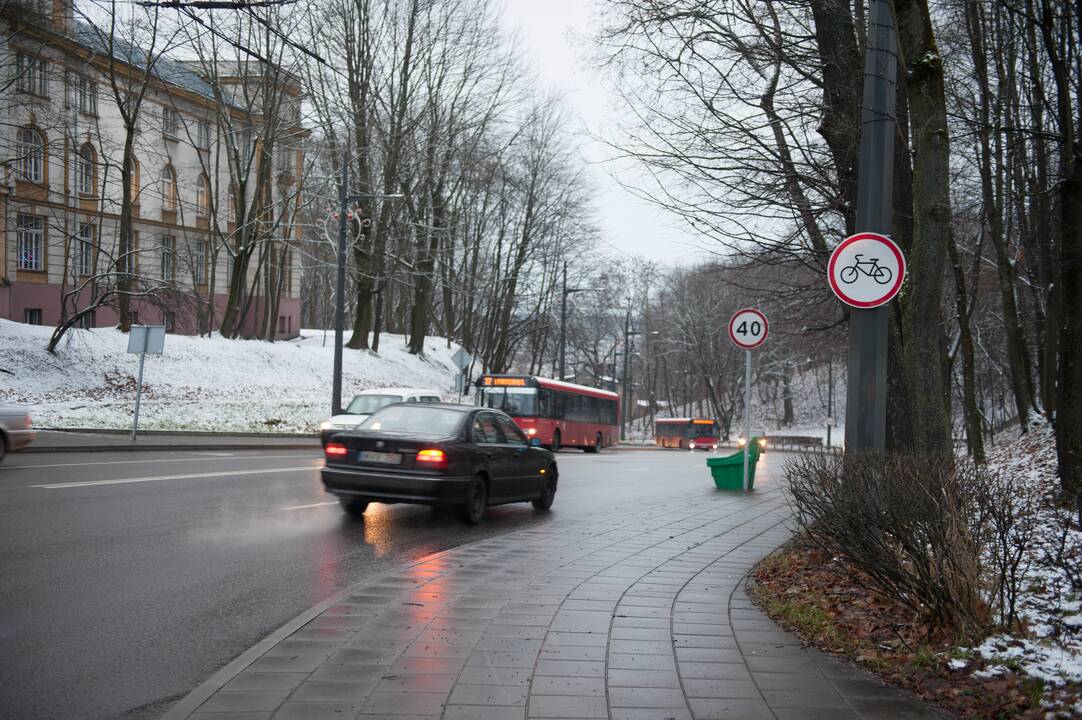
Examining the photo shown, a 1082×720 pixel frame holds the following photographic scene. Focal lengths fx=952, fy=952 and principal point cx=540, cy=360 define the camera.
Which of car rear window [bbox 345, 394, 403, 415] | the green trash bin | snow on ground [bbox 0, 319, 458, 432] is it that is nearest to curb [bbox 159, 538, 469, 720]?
the green trash bin

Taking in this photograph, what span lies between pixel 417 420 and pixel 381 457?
82 centimetres

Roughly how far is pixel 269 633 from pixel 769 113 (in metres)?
8.80

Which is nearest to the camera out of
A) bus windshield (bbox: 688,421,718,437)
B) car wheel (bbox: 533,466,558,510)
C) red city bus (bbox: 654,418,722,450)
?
car wheel (bbox: 533,466,558,510)

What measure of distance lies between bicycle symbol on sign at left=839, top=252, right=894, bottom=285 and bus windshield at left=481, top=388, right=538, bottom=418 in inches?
1049

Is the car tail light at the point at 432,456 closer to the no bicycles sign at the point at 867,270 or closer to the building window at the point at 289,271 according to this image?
the no bicycles sign at the point at 867,270

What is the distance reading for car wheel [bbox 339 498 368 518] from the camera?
492 inches

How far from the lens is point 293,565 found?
345 inches

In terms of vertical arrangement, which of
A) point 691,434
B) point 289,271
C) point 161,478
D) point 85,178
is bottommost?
point 691,434

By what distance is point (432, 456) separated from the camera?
11.7 meters

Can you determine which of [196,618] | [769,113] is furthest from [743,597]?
[769,113]

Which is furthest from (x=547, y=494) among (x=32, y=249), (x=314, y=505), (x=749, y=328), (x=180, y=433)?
(x=32, y=249)

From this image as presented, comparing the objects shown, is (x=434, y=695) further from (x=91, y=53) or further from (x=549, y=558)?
(x=91, y=53)

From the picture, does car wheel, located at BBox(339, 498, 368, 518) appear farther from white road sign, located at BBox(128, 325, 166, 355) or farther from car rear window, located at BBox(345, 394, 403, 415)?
white road sign, located at BBox(128, 325, 166, 355)

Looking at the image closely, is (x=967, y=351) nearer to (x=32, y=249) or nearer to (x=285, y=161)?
(x=285, y=161)
